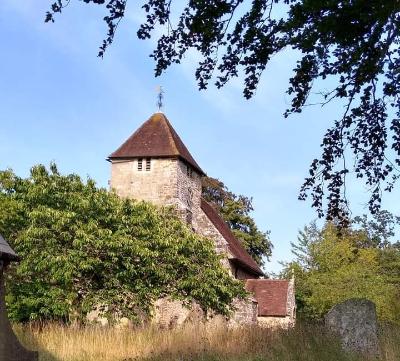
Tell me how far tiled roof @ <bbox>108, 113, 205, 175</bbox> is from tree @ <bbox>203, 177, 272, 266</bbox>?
10678mm

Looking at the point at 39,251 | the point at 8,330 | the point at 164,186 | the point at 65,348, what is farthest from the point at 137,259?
the point at 8,330

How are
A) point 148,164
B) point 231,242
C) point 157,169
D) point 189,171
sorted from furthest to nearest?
point 231,242
point 189,171
point 148,164
point 157,169

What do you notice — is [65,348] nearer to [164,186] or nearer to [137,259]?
[137,259]

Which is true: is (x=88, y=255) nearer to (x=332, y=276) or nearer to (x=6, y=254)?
(x=6, y=254)

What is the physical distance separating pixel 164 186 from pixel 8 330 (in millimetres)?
23321

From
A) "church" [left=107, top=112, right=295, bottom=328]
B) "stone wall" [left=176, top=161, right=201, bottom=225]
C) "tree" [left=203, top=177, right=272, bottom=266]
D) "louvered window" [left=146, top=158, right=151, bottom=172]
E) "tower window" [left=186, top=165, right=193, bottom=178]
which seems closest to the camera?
"church" [left=107, top=112, right=295, bottom=328]

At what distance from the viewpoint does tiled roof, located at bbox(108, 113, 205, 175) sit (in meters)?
30.1

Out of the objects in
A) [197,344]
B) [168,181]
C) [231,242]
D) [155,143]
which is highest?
[155,143]

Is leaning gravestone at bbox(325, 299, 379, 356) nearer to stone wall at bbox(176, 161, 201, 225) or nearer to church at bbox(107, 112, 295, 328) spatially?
church at bbox(107, 112, 295, 328)

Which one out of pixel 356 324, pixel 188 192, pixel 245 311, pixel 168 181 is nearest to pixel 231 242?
pixel 245 311

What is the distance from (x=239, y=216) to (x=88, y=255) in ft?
79.5

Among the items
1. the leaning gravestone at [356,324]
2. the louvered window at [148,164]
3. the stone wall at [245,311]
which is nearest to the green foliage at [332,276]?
the stone wall at [245,311]

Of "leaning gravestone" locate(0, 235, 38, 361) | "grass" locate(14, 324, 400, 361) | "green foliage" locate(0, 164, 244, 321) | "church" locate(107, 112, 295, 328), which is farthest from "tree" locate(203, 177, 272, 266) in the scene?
"leaning gravestone" locate(0, 235, 38, 361)

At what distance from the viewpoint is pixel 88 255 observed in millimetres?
18688
